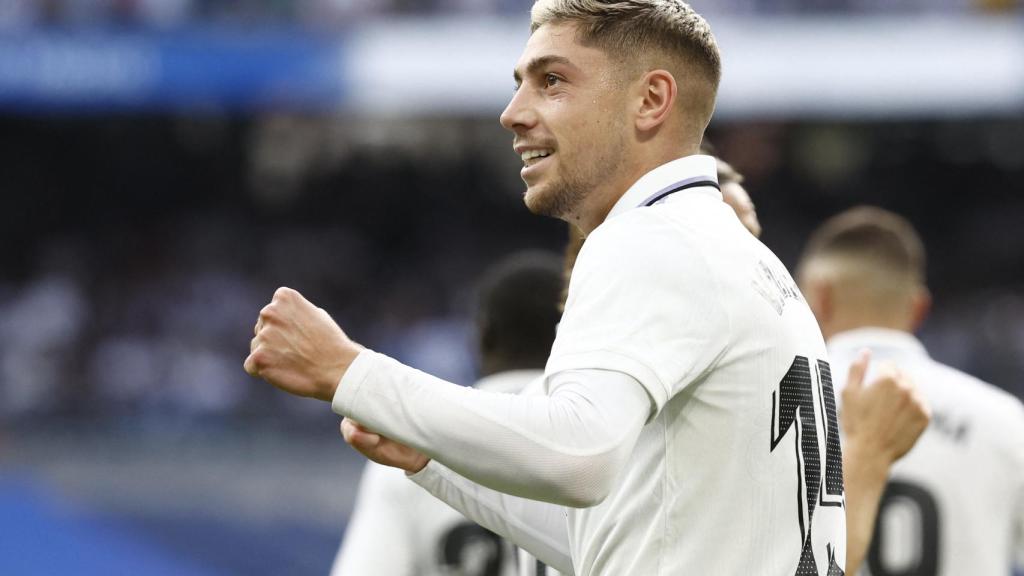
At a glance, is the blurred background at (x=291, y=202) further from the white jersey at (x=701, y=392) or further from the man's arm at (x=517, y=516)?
the white jersey at (x=701, y=392)

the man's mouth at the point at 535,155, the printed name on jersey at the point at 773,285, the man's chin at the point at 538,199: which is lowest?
the printed name on jersey at the point at 773,285

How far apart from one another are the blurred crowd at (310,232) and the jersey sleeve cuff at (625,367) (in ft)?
37.9

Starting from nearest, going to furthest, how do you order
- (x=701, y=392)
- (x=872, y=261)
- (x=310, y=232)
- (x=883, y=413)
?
(x=701, y=392), (x=883, y=413), (x=872, y=261), (x=310, y=232)

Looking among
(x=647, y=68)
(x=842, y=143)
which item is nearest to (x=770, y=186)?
(x=842, y=143)

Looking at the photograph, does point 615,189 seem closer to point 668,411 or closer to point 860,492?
point 668,411

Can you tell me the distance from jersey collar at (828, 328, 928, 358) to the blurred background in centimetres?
688

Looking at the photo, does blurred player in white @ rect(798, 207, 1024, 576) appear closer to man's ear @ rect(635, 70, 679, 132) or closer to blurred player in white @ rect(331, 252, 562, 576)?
blurred player in white @ rect(331, 252, 562, 576)

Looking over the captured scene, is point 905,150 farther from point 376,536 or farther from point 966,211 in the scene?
point 376,536

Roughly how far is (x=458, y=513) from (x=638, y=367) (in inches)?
69.2

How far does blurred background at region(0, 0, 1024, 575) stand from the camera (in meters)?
12.2

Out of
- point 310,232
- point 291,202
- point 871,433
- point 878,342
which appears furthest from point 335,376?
point 291,202

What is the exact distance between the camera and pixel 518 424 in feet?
6.28

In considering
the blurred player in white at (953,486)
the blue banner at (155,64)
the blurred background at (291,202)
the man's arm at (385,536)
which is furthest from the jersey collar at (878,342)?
the blue banner at (155,64)

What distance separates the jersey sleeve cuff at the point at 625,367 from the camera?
1.92 metres
